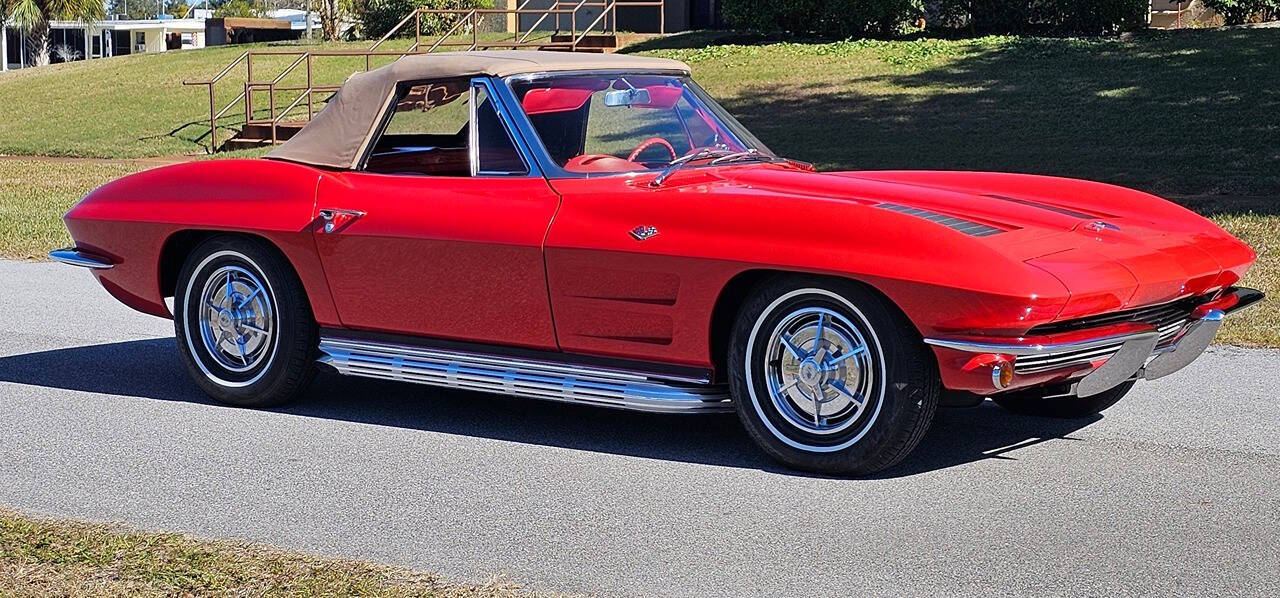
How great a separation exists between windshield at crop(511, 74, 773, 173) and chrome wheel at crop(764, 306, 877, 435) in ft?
3.45

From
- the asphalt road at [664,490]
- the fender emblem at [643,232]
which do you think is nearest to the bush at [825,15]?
the asphalt road at [664,490]

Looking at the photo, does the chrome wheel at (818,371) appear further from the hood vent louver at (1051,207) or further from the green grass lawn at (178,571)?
the green grass lawn at (178,571)

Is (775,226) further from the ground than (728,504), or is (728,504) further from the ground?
(775,226)

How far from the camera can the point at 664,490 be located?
17.5 feet

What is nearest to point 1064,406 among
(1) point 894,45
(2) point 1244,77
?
(2) point 1244,77

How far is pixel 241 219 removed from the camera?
6.58 m

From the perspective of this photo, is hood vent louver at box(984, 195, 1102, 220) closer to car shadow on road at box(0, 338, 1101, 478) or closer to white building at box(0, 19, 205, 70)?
car shadow on road at box(0, 338, 1101, 478)

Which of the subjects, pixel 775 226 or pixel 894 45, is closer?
pixel 775 226

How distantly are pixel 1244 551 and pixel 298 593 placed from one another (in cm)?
273

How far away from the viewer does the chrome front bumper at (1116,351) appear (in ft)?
16.3

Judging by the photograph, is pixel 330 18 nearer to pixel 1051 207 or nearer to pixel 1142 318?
pixel 1051 207

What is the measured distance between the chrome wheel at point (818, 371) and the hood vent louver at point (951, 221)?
42 centimetres

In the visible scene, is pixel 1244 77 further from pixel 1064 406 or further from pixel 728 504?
pixel 728 504

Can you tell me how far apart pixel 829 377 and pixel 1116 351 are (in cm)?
95
